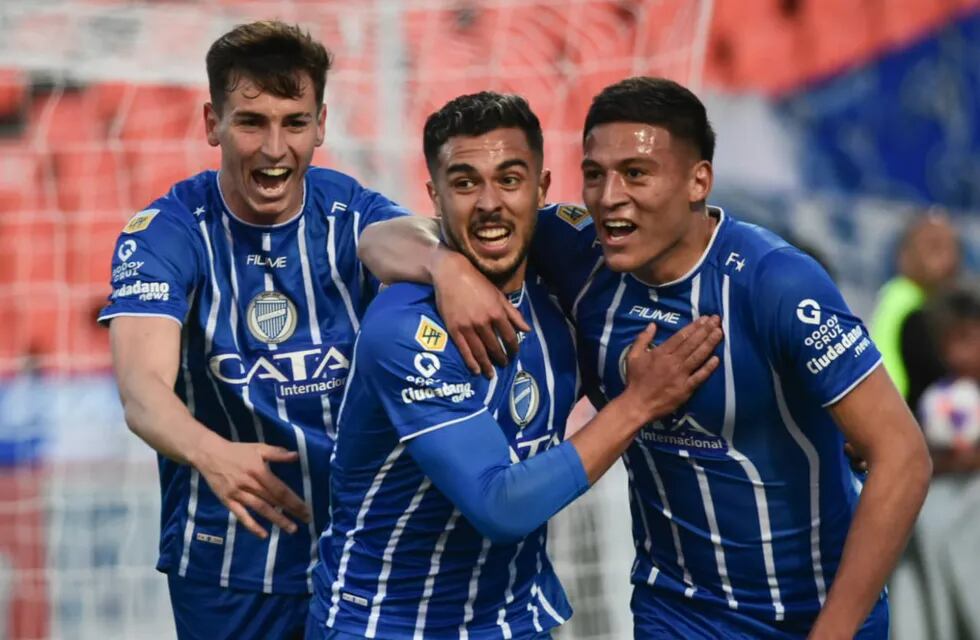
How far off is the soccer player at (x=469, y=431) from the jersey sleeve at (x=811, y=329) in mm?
132

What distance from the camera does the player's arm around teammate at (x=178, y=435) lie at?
131 inches

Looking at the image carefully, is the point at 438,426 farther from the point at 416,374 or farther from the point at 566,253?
the point at 566,253

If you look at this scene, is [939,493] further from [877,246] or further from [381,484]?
[877,246]

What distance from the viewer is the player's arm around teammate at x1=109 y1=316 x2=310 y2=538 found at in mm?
3332

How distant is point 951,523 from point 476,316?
3.21m

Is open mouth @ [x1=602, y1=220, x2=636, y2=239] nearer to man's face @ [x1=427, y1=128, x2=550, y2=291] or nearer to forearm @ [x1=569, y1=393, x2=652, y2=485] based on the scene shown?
man's face @ [x1=427, y1=128, x2=550, y2=291]

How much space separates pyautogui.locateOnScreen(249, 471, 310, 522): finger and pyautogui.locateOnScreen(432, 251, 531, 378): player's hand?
56 cm

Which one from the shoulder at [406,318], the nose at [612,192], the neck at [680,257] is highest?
the nose at [612,192]

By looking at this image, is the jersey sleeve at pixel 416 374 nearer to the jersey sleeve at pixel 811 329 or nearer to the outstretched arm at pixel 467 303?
the outstretched arm at pixel 467 303

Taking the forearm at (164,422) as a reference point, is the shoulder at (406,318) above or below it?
above

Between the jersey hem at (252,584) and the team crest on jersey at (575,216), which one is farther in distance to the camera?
the jersey hem at (252,584)

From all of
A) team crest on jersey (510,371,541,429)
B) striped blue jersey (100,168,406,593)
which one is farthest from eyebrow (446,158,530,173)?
striped blue jersey (100,168,406,593)

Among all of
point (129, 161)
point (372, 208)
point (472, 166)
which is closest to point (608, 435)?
point (472, 166)

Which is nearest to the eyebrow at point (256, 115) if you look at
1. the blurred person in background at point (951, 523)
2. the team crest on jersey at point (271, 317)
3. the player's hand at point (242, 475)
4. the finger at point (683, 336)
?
the team crest on jersey at point (271, 317)
